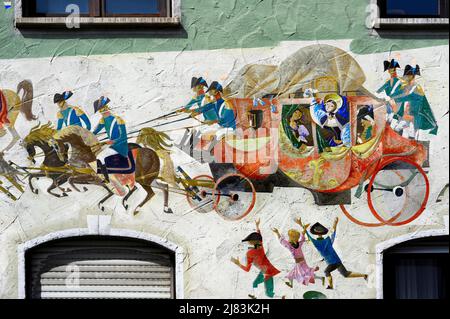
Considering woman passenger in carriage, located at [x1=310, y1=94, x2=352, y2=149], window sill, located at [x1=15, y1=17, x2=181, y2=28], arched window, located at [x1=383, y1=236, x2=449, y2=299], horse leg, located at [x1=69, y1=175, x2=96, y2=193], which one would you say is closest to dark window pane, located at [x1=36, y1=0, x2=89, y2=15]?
window sill, located at [x1=15, y1=17, x2=181, y2=28]

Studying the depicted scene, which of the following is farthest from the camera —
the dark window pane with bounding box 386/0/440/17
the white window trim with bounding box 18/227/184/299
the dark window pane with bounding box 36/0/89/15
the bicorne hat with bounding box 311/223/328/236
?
the dark window pane with bounding box 386/0/440/17

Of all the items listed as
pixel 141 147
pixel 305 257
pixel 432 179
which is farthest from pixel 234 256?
pixel 432 179

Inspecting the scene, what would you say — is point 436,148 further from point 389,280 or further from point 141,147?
point 141,147

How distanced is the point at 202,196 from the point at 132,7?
5.91ft

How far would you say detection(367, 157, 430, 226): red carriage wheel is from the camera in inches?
395

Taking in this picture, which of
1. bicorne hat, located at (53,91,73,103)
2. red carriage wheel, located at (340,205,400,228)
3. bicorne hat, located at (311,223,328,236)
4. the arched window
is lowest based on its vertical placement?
the arched window

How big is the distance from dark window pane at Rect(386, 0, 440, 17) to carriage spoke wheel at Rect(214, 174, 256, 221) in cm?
202

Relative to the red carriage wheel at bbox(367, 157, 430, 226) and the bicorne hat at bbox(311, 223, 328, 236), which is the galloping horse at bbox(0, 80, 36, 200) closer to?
the bicorne hat at bbox(311, 223, 328, 236)

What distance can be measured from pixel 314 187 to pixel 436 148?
114cm

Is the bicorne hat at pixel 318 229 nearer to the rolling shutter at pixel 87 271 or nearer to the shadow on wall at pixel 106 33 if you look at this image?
the rolling shutter at pixel 87 271

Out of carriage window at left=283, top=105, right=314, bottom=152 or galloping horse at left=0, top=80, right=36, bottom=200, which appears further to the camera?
carriage window at left=283, top=105, right=314, bottom=152

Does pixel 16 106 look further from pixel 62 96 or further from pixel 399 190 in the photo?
pixel 399 190

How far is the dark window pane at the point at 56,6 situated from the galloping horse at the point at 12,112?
674mm
